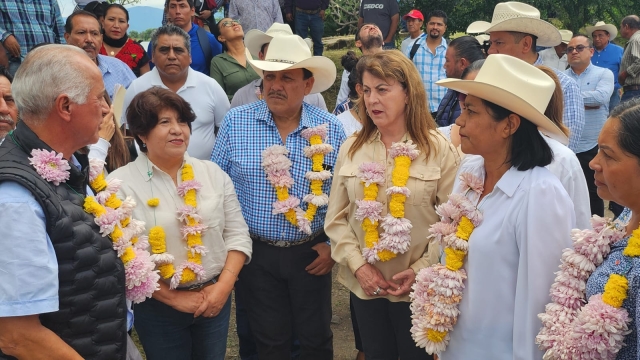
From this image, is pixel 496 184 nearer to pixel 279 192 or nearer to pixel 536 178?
pixel 536 178

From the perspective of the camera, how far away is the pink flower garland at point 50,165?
2.30 meters

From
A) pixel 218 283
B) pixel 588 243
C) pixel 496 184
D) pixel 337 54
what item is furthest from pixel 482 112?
pixel 337 54

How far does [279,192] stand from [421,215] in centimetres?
102

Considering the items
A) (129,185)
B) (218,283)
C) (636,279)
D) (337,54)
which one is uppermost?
(636,279)

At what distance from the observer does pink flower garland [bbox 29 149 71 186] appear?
7.55 ft

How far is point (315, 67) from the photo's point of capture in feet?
13.7

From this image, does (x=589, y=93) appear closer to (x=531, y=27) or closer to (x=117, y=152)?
(x=531, y=27)

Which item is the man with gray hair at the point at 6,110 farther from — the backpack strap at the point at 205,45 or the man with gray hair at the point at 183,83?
the backpack strap at the point at 205,45

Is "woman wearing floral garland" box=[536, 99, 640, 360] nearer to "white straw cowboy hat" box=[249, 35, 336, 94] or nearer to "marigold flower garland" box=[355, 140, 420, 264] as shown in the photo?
"marigold flower garland" box=[355, 140, 420, 264]

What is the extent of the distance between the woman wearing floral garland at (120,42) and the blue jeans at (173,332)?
3724 mm

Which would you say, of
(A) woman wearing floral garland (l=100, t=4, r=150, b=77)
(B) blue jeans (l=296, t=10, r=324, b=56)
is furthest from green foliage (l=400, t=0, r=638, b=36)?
(A) woman wearing floral garland (l=100, t=4, r=150, b=77)

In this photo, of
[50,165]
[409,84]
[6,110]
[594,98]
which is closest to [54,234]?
[50,165]

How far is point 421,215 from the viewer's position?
358 cm

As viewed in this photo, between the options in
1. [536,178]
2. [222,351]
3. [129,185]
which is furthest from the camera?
[222,351]
